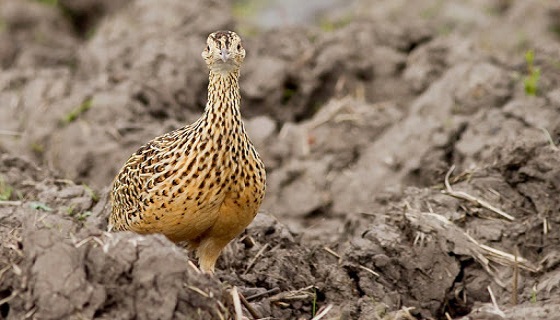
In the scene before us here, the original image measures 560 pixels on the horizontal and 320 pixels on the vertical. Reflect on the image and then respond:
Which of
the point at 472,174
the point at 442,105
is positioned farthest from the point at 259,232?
the point at 442,105

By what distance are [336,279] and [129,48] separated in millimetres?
5119

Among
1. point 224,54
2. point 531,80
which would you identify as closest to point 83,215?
point 224,54

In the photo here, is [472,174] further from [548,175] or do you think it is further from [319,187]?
[319,187]

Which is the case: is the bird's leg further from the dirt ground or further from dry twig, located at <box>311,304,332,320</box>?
dry twig, located at <box>311,304,332,320</box>

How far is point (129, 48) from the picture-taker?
11.4 m

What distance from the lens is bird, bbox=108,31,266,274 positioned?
21.4ft

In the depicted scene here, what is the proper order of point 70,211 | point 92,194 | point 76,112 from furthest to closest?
point 76,112 → point 92,194 → point 70,211

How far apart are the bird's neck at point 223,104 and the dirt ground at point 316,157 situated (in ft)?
3.08

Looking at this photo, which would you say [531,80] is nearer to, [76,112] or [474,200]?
[474,200]

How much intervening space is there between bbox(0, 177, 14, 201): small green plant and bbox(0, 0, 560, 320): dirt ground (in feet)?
0.09

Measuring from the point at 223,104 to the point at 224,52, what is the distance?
29 centimetres

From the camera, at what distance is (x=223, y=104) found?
6.61m

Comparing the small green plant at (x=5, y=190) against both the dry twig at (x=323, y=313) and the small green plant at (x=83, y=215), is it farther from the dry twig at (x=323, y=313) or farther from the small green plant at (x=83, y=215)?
the dry twig at (x=323, y=313)

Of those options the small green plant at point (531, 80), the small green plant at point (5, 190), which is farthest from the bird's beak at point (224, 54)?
the small green plant at point (531, 80)
